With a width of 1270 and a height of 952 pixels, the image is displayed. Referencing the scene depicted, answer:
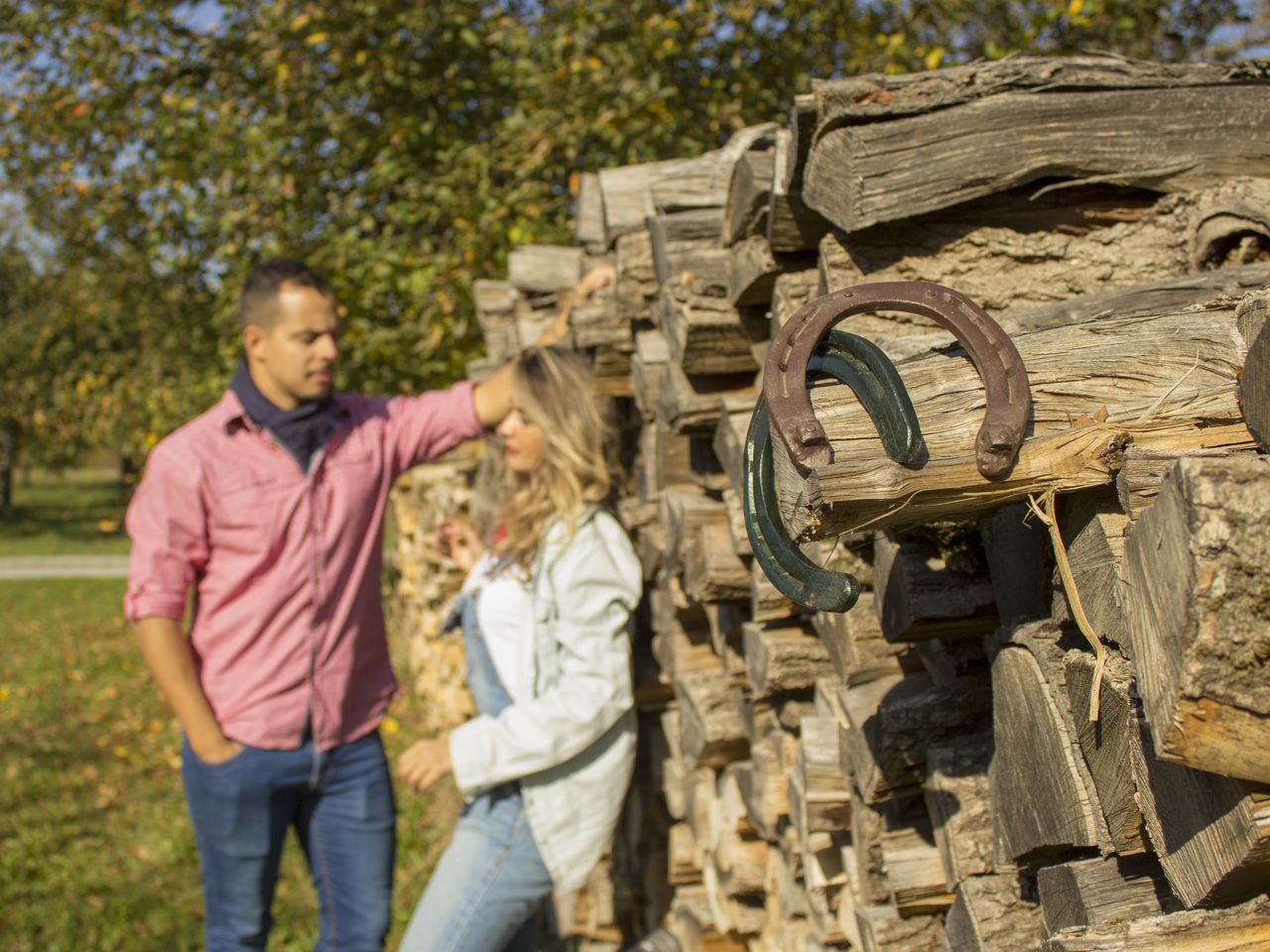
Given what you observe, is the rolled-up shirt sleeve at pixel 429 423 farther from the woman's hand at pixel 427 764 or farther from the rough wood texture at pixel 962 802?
the rough wood texture at pixel 962 802

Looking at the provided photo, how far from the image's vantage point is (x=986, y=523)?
1.76 meters

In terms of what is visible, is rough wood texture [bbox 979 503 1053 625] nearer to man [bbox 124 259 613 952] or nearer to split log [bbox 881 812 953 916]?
split log [bbox 881 812 953 916]

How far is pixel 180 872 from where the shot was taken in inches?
188

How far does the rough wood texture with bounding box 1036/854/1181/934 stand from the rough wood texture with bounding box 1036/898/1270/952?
0.19 meters

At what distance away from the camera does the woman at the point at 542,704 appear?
279 centimetres

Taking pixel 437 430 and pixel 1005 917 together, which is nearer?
pixel 1005 917

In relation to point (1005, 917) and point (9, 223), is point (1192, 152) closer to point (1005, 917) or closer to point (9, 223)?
point (1005, 917)

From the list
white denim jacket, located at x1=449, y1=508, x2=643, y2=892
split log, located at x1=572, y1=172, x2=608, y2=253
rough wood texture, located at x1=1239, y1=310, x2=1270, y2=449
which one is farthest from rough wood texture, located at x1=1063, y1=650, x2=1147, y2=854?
split log, located at x1=572, y1=172, x2=608, y2=253

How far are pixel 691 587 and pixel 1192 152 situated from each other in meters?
1.42

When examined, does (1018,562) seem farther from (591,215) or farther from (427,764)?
(591,215)

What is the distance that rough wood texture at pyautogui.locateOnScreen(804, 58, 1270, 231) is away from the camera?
6.04 feet

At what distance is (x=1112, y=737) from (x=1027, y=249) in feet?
3.08

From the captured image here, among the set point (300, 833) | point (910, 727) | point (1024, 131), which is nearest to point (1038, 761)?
point (910, 727)

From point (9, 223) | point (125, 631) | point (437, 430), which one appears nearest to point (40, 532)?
point (9, 223)
